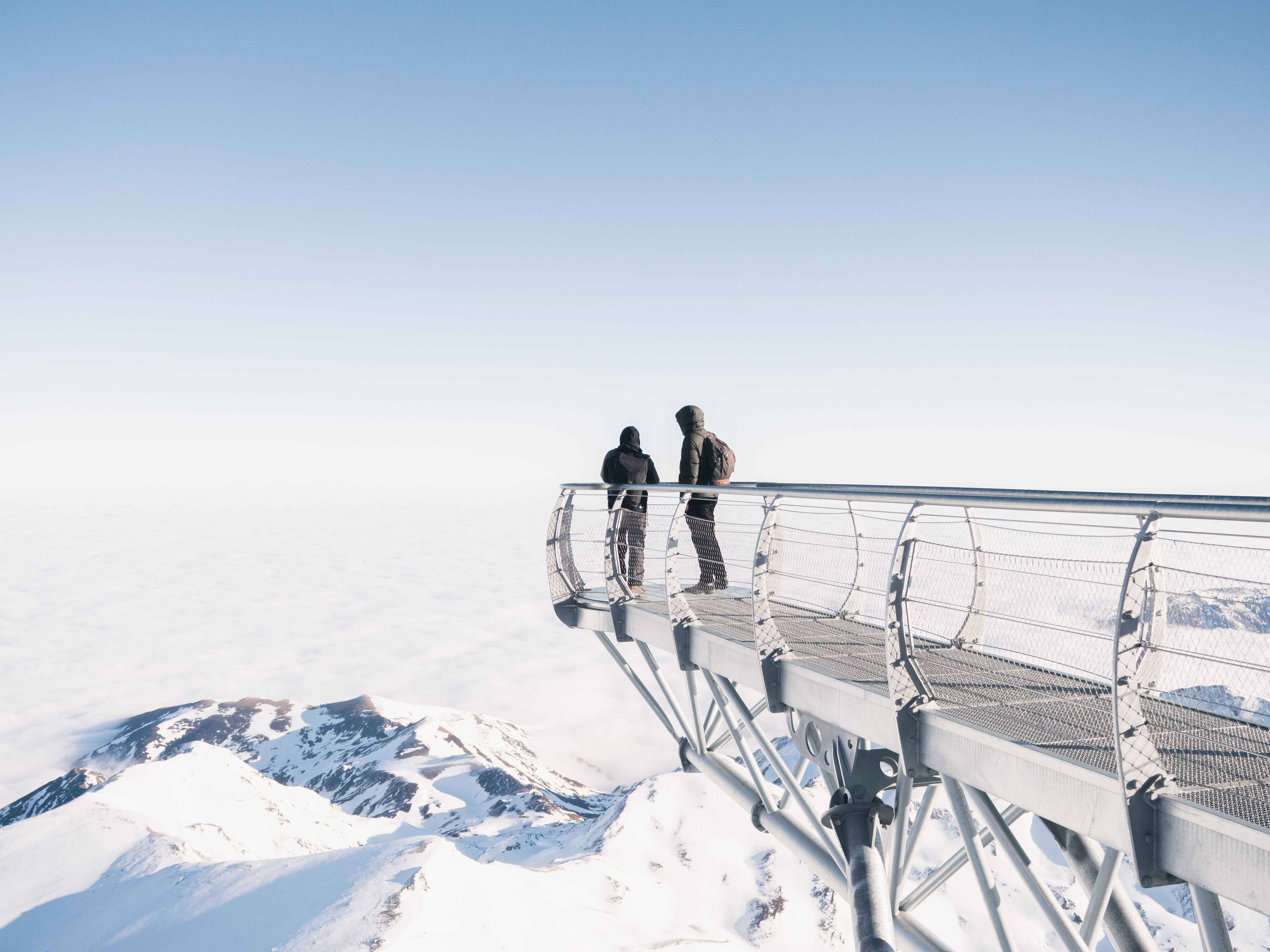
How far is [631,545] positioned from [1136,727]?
23.4ft

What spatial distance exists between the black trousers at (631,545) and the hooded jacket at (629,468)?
0.35 meters

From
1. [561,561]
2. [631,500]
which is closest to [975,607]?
[631,500]

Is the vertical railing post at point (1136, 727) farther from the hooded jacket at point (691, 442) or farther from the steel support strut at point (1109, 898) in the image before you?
the hooded jacket at point (691, 442)

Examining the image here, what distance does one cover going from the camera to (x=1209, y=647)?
12.3 ft

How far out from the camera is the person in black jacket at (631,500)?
33.5 feet

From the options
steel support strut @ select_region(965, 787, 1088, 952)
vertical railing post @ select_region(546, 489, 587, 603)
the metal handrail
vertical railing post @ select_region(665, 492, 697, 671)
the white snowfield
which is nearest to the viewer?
the metal handrail

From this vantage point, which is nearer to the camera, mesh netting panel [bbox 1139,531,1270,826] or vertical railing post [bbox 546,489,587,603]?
mesh netting panel [bbox 1139,531,1270,826]

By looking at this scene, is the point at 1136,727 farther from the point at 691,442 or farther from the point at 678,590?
the point at 691,442

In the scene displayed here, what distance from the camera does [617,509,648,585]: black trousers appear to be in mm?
10148

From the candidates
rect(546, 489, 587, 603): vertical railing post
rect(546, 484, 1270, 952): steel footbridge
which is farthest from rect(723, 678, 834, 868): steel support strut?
rect(546, 489, 587, 603): vertical railing post

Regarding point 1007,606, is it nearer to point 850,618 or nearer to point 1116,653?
point 1116,653

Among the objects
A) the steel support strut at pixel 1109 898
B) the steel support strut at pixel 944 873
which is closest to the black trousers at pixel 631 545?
the steel support strut at pixel 944 873

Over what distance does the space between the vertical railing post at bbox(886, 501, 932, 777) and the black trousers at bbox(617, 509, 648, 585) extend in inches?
203

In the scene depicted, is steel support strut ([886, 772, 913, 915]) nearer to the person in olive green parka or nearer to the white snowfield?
the person in olive green parka
